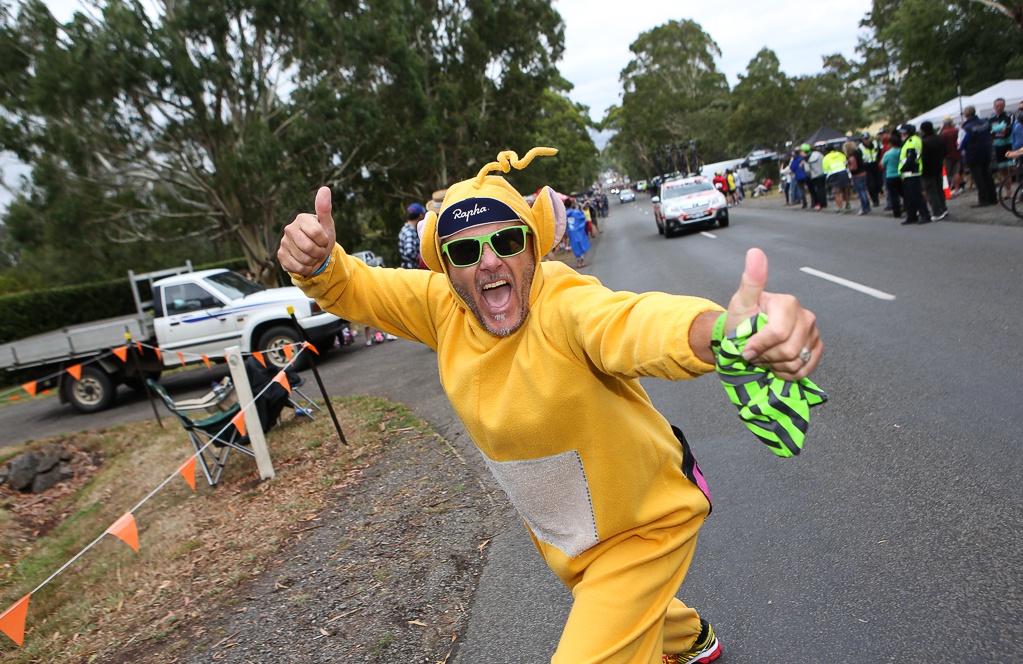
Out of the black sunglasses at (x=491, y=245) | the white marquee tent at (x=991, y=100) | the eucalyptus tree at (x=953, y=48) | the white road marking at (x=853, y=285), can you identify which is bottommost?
the white road marking at (x=853, y=285)

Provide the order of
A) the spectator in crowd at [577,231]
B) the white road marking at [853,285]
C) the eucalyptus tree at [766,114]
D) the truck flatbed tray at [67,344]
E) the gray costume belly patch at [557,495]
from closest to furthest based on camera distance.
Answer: the gray costume belly patch at [557,495] → the white road marking at [853,285] → the truck flatbed tray at [67,344] → the spectator in crowd at [577,231] → the eucalyptus tree at [766,114]

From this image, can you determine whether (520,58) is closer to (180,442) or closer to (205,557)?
(180,442)

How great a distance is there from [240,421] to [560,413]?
5351mm

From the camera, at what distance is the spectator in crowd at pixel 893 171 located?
49.5ft

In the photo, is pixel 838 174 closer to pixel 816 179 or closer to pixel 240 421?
pixel 816 179

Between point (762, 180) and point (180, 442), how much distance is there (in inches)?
1634

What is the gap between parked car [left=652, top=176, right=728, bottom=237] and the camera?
74.5ft

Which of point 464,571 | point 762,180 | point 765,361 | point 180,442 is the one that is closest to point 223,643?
point 464,571

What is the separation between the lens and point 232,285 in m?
14.4

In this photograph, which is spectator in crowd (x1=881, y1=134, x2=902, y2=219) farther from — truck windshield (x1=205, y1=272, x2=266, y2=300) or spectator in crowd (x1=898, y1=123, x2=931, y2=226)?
truck windshield (x1=205, y1=272, x2=266, y2=300)

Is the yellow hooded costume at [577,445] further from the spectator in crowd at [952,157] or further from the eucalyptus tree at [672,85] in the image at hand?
the eucalyptus tree at [672,85]

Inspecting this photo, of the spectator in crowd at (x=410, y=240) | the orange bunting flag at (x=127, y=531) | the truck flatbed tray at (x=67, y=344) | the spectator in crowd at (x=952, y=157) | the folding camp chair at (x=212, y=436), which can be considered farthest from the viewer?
the spectator in crowd at (x=952, y=157)

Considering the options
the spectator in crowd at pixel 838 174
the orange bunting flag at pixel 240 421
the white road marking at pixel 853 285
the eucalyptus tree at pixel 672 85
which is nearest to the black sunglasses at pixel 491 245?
the orange bunting flag at pixel 240 421

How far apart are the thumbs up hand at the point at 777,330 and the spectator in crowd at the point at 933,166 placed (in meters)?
14.6
